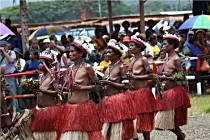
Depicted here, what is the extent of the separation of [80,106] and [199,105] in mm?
5107

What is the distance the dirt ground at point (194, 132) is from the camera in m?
8.84

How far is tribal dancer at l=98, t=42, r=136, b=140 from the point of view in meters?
7.50

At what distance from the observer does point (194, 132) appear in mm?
9188

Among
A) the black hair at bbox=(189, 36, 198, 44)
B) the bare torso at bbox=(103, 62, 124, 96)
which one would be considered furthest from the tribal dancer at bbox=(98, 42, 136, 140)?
the black hair at bbox=(189, 36, 198, 44)

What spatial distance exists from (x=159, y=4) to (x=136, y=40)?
4289 cm

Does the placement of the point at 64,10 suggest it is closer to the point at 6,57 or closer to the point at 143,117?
the point at 6,57

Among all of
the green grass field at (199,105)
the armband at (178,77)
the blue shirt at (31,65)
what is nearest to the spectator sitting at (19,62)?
the blue shirt at (31,65)

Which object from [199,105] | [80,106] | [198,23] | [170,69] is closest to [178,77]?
[170,69]

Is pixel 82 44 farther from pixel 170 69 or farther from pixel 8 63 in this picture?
pixel 8 63

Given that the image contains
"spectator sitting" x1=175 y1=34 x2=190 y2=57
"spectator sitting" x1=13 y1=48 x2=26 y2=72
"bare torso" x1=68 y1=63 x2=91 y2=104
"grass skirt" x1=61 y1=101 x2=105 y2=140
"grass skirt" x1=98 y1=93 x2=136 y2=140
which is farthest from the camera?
"spectator sitting" x1=175 y1=34 x2=190 y2=57

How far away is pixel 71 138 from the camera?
6.67 meters

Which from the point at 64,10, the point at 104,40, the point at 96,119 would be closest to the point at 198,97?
the point at 104,40

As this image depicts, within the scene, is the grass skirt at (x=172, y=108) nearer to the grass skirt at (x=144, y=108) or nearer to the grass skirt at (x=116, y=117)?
the grass skirt at (x=144, y=108)

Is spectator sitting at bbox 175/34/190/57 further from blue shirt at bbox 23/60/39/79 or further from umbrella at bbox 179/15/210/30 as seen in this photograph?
blue shirt at bbox 23/60/39/79
